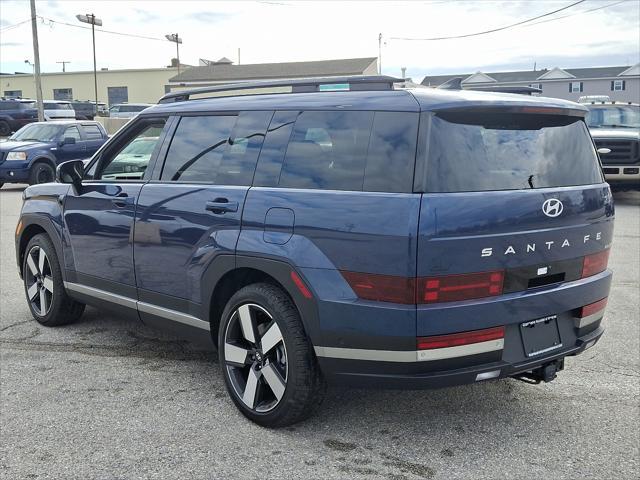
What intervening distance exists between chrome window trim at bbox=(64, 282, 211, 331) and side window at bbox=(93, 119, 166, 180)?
0.86 m

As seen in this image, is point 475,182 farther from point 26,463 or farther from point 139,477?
point 26,463

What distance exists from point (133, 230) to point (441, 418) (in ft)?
7.65

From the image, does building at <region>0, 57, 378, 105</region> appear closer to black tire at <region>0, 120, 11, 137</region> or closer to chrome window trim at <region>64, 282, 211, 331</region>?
black tire at <region>0, 120, 11, 137</region>

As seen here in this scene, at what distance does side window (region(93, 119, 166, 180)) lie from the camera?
472cm

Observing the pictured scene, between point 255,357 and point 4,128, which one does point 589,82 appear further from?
point 255,357

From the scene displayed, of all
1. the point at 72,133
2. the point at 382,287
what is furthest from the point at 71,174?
the point at 72,133

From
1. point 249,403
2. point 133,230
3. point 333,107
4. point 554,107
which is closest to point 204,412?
point 249,403

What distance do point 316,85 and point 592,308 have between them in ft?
6.68

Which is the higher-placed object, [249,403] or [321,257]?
[321,257]

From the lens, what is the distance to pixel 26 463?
3.33m

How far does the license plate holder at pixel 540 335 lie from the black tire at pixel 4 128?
35.4 m

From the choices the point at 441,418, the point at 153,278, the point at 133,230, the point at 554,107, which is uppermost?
the point at 554,107

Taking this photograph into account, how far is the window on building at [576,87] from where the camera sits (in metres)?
70.6

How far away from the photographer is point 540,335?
11.3 ft
